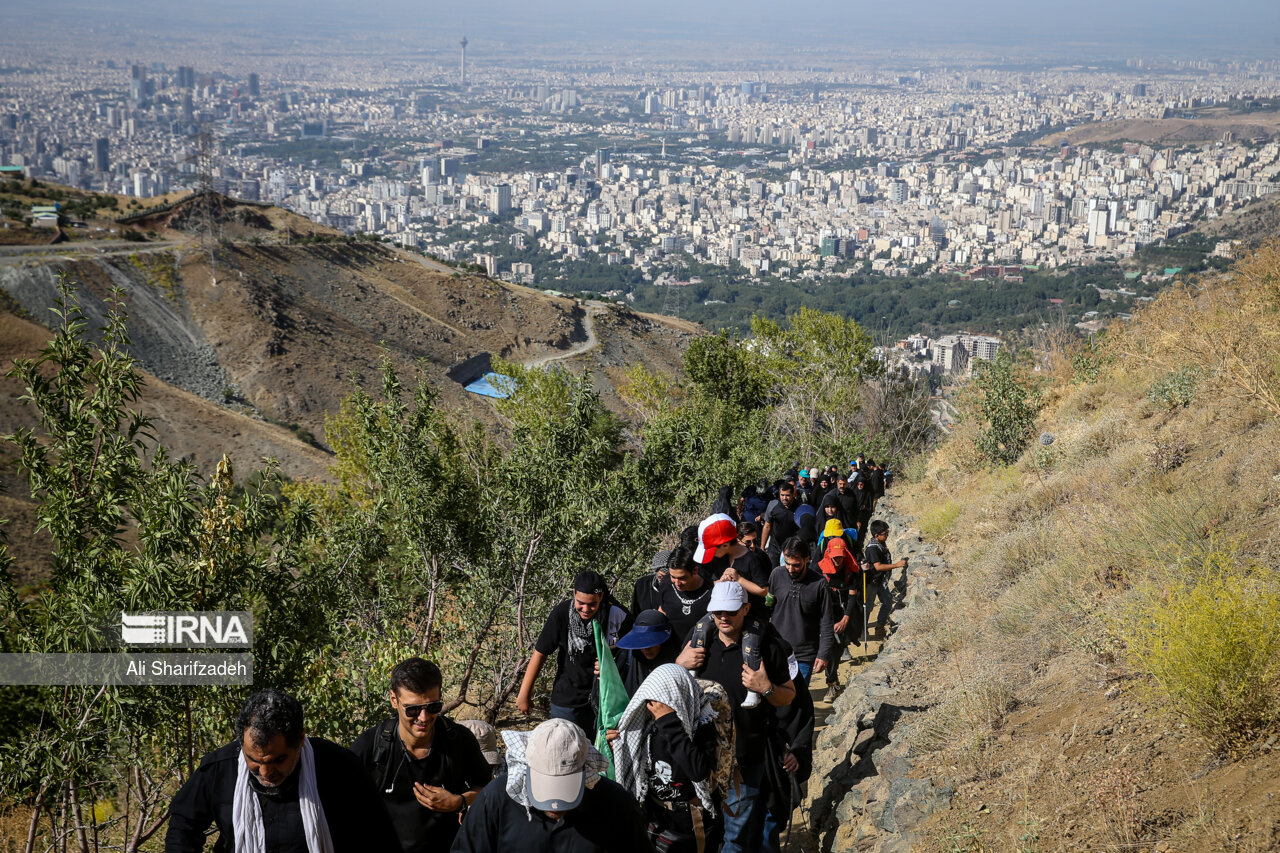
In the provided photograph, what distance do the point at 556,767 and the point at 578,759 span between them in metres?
0.07

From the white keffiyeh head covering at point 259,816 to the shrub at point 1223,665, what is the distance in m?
3.52

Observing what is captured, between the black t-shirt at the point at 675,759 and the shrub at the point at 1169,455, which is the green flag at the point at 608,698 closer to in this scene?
the black t-shirt at the point at 675,759

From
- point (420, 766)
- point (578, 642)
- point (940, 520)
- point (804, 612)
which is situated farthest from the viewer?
point (940, 520)

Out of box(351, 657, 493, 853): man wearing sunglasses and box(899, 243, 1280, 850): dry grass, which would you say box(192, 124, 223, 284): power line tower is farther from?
box(351, 657, 493, 853): man wearing sunglasses

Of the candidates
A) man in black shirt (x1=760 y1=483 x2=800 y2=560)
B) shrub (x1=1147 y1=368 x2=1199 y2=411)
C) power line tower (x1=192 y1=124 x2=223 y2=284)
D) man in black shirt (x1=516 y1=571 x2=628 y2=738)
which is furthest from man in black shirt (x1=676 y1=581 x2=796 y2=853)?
power line tower (x1=192 y1=124 x2=223 y2=284)

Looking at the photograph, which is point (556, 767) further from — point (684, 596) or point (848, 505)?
point (848, 505)

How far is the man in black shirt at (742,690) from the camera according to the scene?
410 centimetres

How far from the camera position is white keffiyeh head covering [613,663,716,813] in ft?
11.7

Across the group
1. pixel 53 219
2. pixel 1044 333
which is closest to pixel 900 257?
pixel 53 219

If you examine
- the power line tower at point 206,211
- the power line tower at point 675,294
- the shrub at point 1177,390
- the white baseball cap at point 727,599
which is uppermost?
the white baseball cap at point 727,599

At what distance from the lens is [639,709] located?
3605 millimetres

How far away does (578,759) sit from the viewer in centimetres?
288

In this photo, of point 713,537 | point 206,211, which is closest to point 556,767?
point 713,537

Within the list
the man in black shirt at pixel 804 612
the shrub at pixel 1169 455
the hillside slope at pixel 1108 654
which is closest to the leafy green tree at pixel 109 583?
the man in black shirt at pixel 804 612
